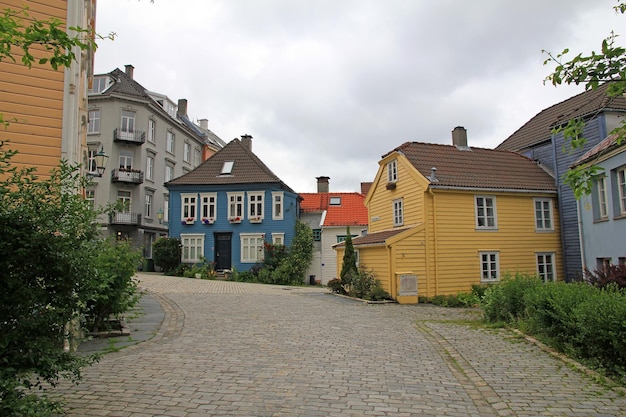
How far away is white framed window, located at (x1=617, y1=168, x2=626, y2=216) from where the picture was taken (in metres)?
14.5

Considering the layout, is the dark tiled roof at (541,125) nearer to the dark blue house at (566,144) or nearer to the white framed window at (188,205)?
the dark blue house at (566,144)

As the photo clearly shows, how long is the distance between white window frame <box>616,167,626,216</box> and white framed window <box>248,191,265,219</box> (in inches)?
885

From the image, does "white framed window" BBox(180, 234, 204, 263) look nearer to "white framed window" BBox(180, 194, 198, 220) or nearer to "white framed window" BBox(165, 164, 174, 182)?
"white framed window" BBox(180, 194, 198, 220)

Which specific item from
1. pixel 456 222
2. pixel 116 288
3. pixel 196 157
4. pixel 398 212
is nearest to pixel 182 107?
pixel 196 157

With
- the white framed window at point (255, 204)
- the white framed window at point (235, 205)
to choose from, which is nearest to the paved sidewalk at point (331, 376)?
the white framed window at point (255, 204)

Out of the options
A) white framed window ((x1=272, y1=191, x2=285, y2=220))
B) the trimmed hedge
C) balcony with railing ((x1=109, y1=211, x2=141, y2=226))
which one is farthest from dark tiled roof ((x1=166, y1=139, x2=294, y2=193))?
the trimmed hedge

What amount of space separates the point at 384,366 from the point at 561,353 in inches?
130

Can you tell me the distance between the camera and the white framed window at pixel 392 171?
22.3 m

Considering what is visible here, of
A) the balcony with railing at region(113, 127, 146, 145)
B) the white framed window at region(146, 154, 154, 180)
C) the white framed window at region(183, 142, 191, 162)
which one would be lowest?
the white framed window at region(146, 154, 154, 180)

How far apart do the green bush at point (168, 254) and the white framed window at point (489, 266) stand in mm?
20182

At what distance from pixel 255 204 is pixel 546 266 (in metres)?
19.0

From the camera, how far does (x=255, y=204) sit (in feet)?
108

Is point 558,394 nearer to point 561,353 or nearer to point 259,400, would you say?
point 561,353

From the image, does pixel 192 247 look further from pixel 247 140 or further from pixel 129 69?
pixel 129 69
